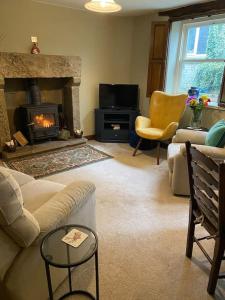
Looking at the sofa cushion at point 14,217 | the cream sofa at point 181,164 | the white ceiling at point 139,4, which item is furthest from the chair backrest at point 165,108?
the sofa cushion at point 14,217

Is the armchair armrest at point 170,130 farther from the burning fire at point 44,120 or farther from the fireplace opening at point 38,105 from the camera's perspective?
the burning fire at point 44,120

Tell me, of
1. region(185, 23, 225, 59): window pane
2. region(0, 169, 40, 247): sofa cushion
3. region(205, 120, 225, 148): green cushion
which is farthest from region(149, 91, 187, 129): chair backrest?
region(0, 169, 40, 247): sofa cushion

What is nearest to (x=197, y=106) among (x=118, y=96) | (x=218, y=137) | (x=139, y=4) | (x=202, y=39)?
(x=218, y=137)

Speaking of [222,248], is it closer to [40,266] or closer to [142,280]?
[142,280]

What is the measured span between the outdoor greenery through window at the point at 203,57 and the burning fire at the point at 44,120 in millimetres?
2347

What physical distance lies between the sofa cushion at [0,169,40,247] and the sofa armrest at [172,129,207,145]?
7.78ft

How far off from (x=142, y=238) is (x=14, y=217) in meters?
1.21

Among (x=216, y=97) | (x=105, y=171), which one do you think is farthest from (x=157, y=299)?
(x=216, y=97)

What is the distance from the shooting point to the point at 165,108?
3.80 metres

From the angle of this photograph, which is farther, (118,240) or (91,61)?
(91,61)

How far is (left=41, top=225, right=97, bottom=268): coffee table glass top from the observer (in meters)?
1.14

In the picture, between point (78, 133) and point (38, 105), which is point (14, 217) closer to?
point (38, 105)

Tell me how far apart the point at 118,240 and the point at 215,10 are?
322 cm

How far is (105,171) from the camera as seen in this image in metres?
3.21
